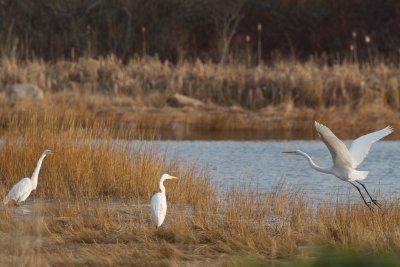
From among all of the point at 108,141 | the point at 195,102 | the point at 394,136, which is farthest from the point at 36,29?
the point at 108,141

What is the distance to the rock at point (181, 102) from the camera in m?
23.5

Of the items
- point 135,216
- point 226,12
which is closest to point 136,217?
point 135,216

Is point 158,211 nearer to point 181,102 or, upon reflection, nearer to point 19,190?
point 19,190

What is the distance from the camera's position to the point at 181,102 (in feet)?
77.0

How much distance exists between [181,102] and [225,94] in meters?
1.37

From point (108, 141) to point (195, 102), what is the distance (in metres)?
11.8

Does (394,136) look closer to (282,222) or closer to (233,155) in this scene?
(233,155)

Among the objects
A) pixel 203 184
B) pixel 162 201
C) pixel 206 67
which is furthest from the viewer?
pixel 206 67

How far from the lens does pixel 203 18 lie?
35.8 meters

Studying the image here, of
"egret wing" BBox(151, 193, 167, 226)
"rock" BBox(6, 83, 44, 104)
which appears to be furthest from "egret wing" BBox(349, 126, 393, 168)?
"rock" BBox(6, 83, 44, 104)

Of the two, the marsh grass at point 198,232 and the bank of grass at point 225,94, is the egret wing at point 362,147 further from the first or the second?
the bank of grass at point 225,94

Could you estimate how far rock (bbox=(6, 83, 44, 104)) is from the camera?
2242 centimetres

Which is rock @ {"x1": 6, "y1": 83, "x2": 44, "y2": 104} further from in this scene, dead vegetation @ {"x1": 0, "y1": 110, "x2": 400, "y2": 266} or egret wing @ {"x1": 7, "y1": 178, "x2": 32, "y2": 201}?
egret wing @ {"x1": 7, "y1": 178, "x2": 32, "y2": 201}

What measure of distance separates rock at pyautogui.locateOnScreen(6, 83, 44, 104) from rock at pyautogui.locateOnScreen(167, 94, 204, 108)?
3.06m
